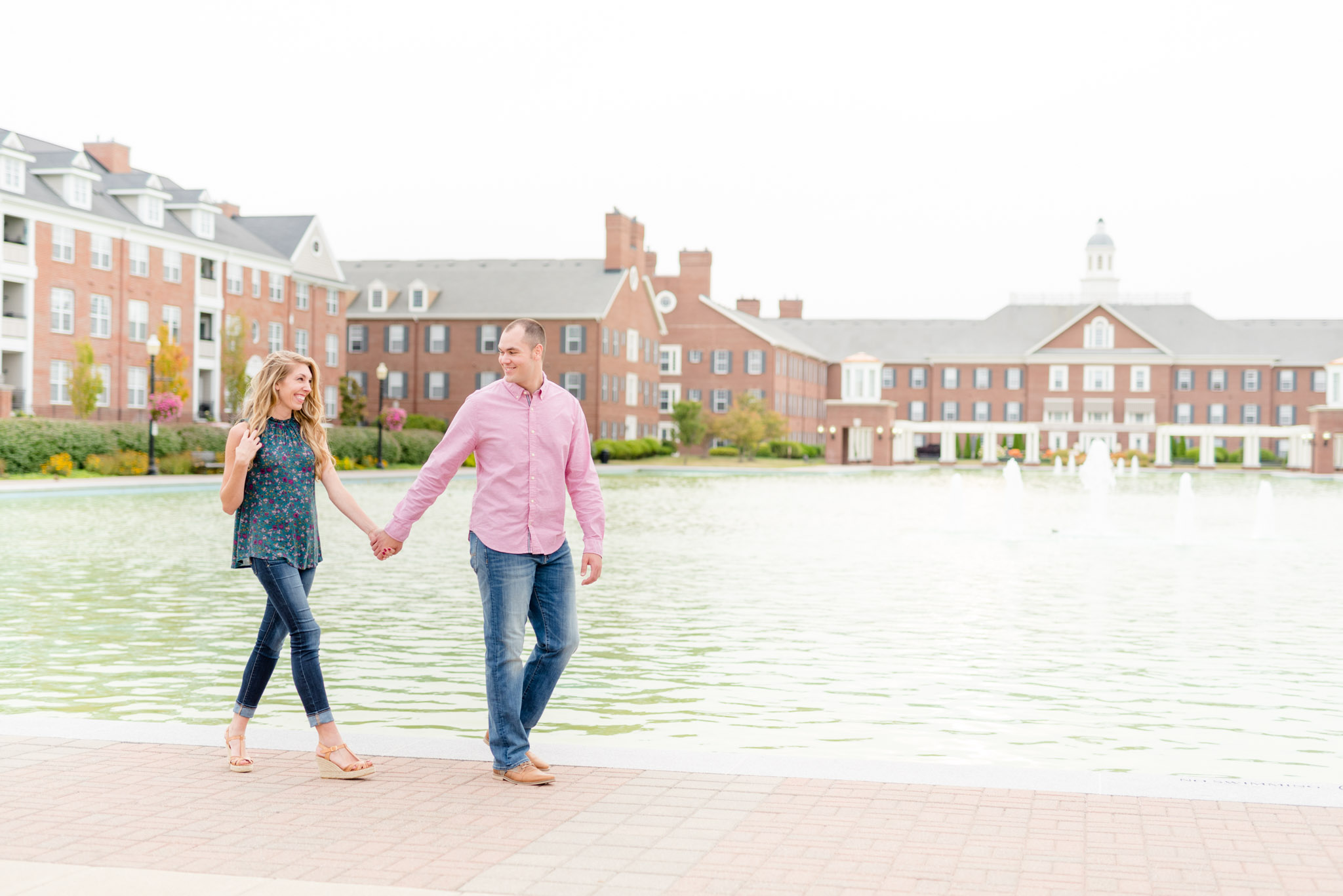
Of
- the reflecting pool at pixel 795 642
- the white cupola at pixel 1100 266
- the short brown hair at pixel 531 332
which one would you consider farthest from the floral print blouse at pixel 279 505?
the white cupola at pixel 1100 266

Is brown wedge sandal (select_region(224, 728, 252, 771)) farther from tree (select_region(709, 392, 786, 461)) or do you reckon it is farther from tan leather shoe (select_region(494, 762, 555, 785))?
tree (select_region(709, 392, 786, 461))

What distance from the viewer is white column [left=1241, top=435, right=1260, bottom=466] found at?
86188mm

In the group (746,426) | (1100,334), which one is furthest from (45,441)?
(1100,334)

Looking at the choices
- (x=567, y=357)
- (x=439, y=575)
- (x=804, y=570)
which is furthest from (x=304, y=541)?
(x=567, y=357)

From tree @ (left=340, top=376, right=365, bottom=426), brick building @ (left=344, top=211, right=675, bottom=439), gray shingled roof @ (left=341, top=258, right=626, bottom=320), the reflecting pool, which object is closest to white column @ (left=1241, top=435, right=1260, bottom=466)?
brick building @ (left=344, top=211, right=675, bottom=439)

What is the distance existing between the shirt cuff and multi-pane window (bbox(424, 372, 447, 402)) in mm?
67569

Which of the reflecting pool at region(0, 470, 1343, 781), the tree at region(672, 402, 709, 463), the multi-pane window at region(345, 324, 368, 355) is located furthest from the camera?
the multi-pane window at region(345, 324, 368, 355)

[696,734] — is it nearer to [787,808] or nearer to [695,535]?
[787,808]

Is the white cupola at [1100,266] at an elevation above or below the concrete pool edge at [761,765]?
above

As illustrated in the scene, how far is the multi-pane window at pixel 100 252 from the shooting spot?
5022 centimetres

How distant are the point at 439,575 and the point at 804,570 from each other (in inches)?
177

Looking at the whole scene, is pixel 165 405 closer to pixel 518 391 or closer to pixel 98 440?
pixel 98 440

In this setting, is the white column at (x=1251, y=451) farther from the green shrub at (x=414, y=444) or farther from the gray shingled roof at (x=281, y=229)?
the gray shingled roof at (x=281, y=229)

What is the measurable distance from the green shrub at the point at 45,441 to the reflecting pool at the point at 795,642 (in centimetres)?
1464
